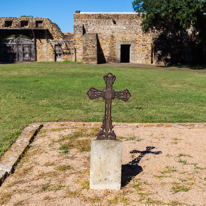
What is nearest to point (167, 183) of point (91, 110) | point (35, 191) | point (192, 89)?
point (35, 191)

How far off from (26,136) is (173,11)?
15210 mm

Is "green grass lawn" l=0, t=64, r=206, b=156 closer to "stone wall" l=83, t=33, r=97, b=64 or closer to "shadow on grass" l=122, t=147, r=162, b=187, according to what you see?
"shadow on grass" l=122, t=147, r=162, b=187

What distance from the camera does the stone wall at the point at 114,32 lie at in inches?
930

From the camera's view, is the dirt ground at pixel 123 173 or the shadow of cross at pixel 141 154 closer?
the dirt ground at pixel 123 173

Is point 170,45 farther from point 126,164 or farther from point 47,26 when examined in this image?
point 126,164

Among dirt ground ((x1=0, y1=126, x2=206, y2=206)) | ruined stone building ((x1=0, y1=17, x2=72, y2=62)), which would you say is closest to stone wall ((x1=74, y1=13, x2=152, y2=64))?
ruined stone building ((x1=0, y1=17, x2=72, y2=62))

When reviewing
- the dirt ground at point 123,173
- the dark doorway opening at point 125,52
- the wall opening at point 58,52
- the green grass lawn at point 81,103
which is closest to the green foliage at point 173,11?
the green grass lawn at point 81,103

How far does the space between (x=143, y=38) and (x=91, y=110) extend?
18.3 m

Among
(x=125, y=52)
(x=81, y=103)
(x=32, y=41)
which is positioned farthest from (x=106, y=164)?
(x=125, y=52)

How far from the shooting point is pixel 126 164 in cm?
365

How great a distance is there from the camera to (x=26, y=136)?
15.3 feet

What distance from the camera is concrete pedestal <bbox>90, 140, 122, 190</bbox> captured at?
9.78 feet

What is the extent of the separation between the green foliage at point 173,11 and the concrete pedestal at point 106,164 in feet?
47.9

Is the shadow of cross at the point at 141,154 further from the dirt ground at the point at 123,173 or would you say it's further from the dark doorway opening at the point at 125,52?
the dark doorway opening at the point at 125,52
